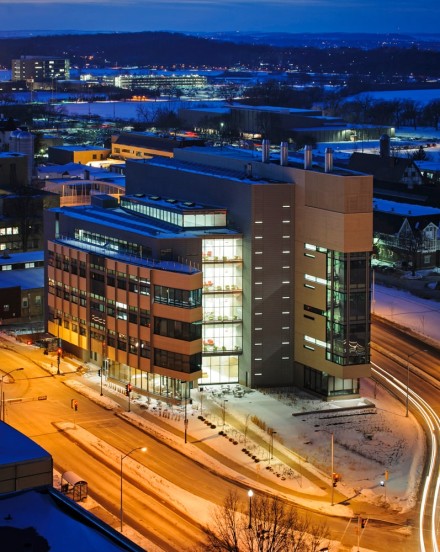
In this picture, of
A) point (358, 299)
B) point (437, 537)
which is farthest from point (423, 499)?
point (358, 299)

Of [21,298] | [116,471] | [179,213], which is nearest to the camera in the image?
[116,471]

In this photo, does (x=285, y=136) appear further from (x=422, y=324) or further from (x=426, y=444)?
(x=426, y=444)

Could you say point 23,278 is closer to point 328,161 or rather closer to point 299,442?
point 328,161

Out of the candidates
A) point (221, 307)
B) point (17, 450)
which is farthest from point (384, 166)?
point (17, 450)

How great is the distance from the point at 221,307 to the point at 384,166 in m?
74.1

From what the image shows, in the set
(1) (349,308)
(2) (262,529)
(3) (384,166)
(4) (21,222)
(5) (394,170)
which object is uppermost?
(3) (384,166)

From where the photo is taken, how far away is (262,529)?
46.1 metres

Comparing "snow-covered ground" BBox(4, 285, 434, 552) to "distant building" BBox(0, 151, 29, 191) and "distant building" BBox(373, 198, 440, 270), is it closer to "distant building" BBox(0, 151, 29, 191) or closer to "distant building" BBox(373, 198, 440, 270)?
"distant building" BBox(373, 198, 440, 270)

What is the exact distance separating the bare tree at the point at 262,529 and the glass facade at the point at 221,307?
18830 millimetres

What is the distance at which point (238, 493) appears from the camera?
5241 cm

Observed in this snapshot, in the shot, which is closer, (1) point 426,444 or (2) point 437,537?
(2) point 437,537

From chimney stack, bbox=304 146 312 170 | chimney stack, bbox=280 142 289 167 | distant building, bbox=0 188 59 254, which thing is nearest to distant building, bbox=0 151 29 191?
distant building, bbox=0 188 59 254

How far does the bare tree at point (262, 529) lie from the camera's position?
1747 inches

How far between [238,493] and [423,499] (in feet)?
26.1
